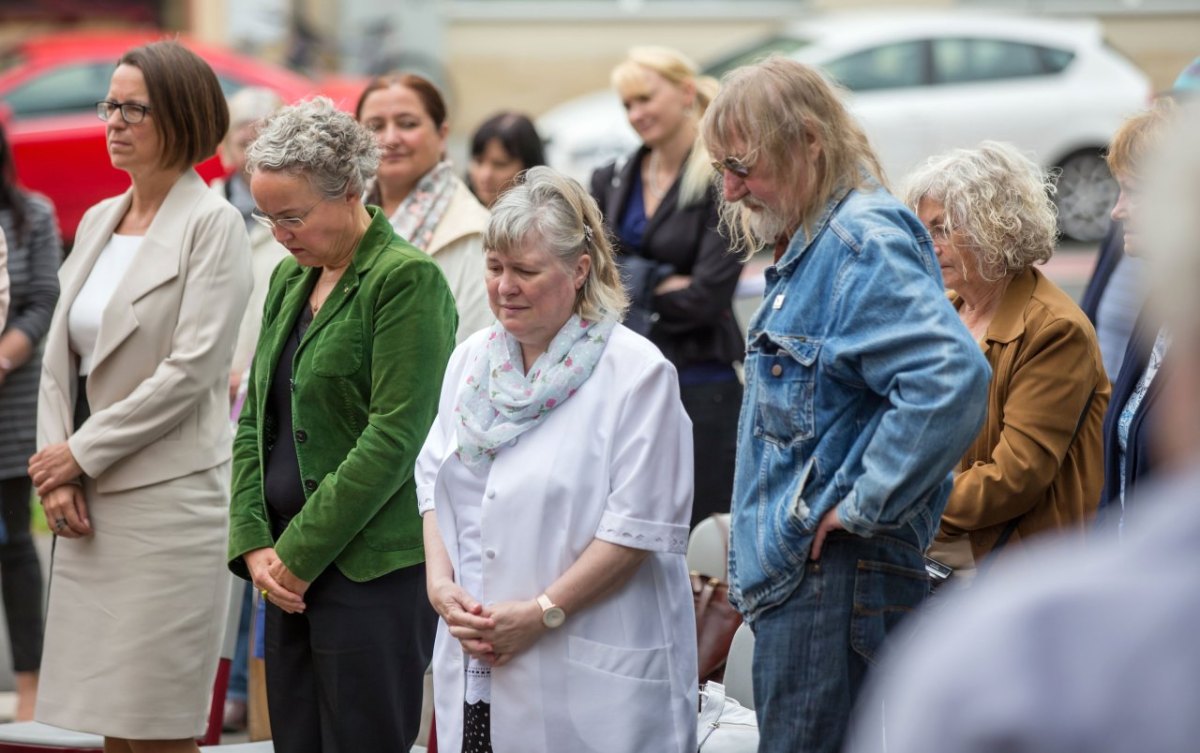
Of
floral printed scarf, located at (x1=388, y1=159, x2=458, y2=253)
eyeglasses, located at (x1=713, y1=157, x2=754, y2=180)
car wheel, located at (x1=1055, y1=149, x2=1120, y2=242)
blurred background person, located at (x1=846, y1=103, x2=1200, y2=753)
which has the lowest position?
car wheel, located at (x1=1055, y1=149, x2=1120, y2=242)

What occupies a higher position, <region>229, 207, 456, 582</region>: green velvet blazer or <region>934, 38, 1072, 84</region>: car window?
<region>229, 207, 456, 582</region>: green velvet blazer

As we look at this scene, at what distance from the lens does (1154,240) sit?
1.25 m

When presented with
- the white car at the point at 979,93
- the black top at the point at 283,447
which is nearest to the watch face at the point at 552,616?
the black top at the point at 283,447

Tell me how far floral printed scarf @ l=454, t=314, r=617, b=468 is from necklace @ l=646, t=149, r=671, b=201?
6.79 ft

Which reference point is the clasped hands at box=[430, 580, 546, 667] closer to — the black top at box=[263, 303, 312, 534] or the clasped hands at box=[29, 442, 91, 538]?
the black top at box=[263, 303, 312, 534]

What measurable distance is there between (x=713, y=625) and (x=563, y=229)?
1205 mm

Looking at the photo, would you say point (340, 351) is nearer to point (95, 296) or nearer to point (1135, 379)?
point (95, 296)

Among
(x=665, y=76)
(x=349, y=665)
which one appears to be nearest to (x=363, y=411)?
(x=349, y=665)

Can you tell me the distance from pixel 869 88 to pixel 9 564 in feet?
30.6

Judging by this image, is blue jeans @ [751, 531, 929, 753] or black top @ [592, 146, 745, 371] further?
black top @ [592, 146, 745, 371]

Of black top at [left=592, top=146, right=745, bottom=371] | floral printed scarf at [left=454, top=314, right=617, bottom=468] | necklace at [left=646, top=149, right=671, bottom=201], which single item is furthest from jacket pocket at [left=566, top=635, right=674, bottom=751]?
necklace at [left=646, top=149, right=671, bottom=201]

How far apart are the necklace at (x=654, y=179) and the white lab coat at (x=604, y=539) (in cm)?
216

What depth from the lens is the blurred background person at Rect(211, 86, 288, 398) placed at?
16.8 ft

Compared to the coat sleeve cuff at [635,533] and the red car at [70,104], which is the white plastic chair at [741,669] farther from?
the red car at [70,104]
